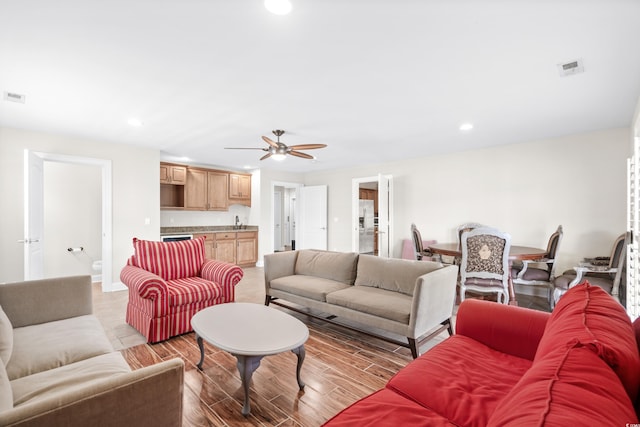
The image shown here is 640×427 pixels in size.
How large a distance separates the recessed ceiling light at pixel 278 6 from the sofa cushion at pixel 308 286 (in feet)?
8.01

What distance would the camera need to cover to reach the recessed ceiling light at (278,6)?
1.57 metres

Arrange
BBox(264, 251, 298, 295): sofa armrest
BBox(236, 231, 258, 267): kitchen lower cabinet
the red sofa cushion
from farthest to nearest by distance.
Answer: BBox(236, 231, 258, 267): kitchen lower cabinet → BBox(264, 251, 298, 295): sofa armrest → the red sofa cushion

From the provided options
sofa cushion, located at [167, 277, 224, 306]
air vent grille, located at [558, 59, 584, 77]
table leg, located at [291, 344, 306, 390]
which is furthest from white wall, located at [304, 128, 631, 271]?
table leg, located at [291, 344, 306, 390]

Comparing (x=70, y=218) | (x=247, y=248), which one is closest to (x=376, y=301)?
(x=247, y=248)

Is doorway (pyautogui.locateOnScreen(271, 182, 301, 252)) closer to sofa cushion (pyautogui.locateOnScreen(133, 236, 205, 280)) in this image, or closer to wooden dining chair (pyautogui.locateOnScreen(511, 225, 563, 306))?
sofa cushion (pyautogui.locateOnScreen(133, 236, 205, 280))

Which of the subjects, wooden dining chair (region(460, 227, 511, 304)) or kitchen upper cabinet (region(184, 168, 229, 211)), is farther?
kitchen upper cabinet (region(184, 168, 229, 211))

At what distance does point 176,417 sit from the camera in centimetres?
111

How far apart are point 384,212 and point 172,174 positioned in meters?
4.36

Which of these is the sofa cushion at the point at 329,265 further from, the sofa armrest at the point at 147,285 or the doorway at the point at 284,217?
the doorway at the point at 284,217

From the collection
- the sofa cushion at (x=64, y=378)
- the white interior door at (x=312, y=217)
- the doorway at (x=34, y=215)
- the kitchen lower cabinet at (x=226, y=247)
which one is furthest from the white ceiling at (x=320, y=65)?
the white interior door at (x=312, y=217)

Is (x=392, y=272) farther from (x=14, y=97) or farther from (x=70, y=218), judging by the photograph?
(x=70, y=218)

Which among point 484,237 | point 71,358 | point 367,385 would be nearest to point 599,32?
point 484,237

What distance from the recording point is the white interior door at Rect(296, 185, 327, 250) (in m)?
7.39

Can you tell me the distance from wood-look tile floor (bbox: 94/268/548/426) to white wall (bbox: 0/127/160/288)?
1.90 meters
